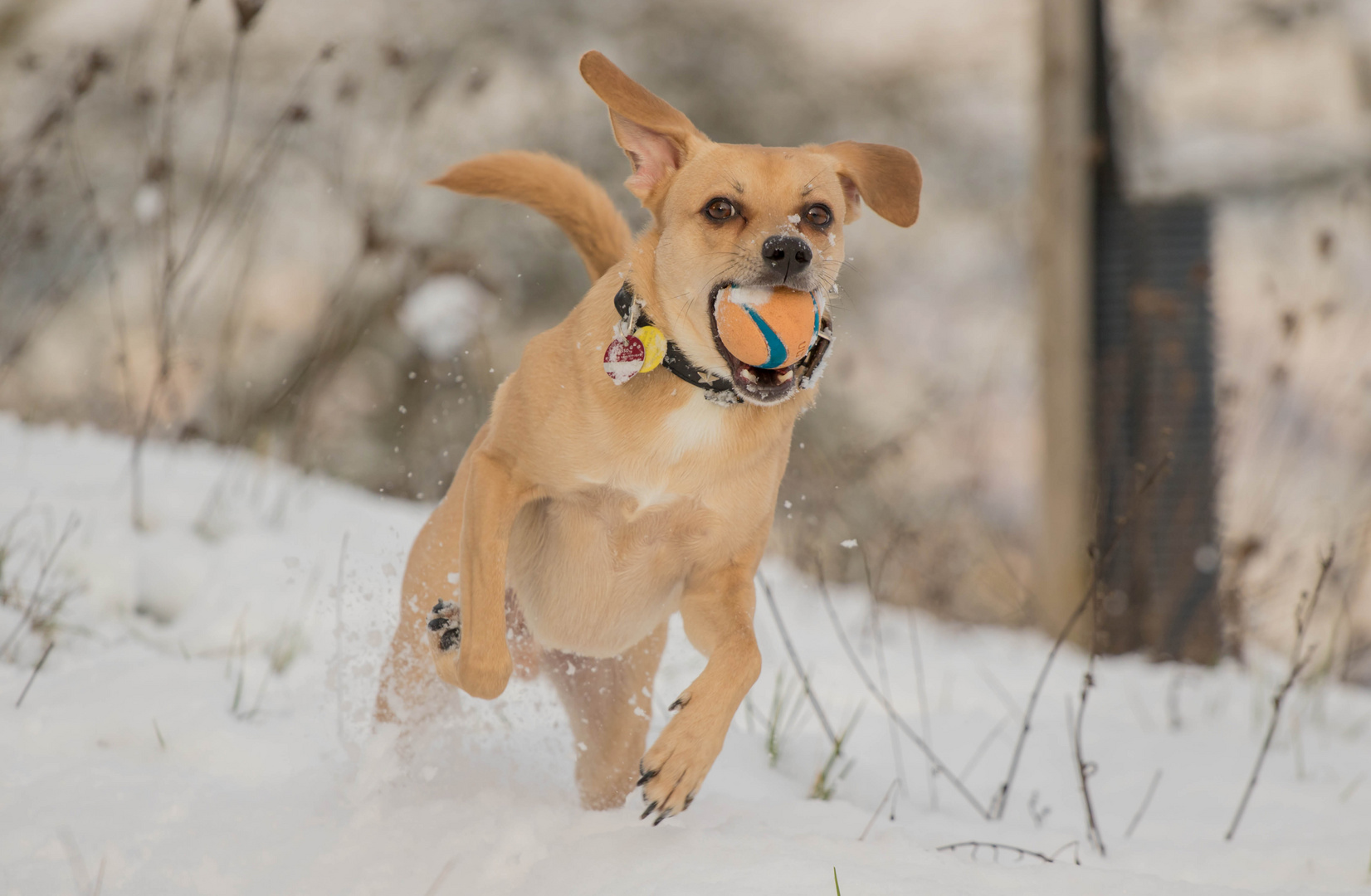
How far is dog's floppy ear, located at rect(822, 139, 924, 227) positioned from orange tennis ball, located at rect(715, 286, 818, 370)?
1.39 feet

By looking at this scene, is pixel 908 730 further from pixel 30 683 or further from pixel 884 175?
pixel 30 683

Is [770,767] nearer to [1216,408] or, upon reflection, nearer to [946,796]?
[946,796]

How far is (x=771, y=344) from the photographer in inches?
80.7

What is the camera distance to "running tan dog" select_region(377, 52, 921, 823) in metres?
2.17

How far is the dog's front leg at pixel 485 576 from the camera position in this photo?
2.18m

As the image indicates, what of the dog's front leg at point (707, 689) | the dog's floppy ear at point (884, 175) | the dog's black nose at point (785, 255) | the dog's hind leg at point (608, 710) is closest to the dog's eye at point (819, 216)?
the dog's floppy ear at point (884, 175)

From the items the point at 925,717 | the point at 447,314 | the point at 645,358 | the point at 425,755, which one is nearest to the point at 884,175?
the point at 645,358

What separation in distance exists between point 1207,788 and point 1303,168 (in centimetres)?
344

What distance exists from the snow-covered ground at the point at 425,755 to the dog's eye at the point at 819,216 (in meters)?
1.22

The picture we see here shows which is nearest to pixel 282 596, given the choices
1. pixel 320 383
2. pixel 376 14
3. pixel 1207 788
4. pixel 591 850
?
pixel 320 383

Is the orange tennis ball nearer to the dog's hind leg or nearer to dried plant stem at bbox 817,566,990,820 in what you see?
dried plant stem at bbox 817,566,990,820

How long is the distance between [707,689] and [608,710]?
74 centimetres

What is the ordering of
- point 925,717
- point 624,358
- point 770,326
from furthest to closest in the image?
1. point 925,717
2. point 624,358
3. point 770,326

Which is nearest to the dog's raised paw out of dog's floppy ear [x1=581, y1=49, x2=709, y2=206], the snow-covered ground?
the snow-covered ground
